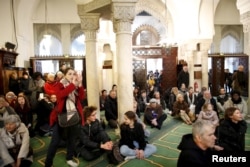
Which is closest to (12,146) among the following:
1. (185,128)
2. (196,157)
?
(196,157)

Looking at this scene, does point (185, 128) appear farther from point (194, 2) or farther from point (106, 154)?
point (194, 2)

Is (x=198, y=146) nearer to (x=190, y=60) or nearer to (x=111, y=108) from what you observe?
(x=111, y=108)

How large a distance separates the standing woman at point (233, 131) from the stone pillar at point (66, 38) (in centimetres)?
1198

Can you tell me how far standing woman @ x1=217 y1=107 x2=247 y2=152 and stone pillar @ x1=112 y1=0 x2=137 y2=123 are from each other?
76.5 inches

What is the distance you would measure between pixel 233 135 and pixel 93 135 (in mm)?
2459

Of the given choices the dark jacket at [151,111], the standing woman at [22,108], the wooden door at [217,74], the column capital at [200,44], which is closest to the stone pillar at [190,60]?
the column capital at [200,44]

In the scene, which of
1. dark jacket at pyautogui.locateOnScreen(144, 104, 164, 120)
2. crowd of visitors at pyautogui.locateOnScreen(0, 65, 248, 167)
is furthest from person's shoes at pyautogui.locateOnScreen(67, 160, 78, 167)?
dark jacket at pyautogui.locateOnScreen(144, 104, 164, 120)

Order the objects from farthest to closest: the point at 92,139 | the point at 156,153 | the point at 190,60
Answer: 1. the point at 190,60
2. the point at 156,153
3. the point at 92,139

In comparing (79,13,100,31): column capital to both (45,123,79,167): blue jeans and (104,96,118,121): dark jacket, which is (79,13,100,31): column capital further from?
(45,123,79,167): blue jeans

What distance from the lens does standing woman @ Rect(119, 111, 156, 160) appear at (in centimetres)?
414

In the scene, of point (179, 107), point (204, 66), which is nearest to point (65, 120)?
point (179, 107)

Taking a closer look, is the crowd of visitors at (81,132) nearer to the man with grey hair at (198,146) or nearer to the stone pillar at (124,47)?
the man with grey hair at (198,146)

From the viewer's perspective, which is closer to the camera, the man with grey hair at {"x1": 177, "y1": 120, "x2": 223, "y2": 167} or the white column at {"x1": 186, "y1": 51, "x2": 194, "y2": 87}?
→ the man with grey hair at {"x1": 177, "y1": 120, "x2": 223, "y2": 167}

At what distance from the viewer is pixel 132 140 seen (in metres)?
4.23
